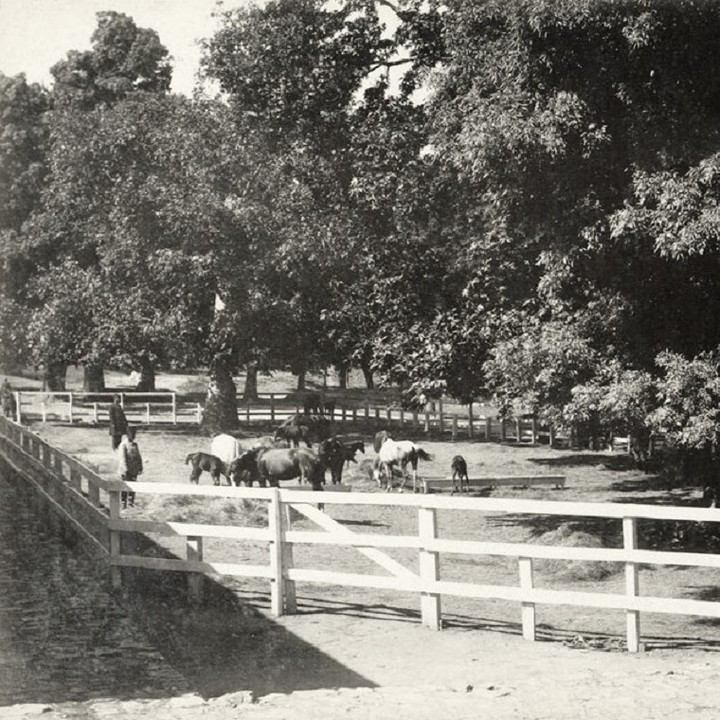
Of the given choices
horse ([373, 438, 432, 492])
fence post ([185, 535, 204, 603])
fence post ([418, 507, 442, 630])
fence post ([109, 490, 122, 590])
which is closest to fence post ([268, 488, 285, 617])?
fence post ([185, 535, 204, 603])

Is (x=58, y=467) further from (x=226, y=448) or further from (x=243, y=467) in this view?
(x=226, y=448)

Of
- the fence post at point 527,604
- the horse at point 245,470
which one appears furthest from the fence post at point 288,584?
the horse at point 245,470

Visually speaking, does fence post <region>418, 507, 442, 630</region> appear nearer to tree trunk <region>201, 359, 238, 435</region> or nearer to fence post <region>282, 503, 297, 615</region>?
fence post <region>282, 503, 297, 615</region>

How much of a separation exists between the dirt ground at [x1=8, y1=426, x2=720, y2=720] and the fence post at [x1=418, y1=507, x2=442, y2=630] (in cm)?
16

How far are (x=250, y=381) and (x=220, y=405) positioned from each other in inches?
212

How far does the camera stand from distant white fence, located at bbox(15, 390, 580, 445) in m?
37.4

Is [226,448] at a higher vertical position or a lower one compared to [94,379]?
lower

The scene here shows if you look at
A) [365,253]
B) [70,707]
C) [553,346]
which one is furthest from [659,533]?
[70,707]

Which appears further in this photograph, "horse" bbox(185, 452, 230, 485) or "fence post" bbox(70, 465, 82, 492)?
"horse" bbox(185, 452, 230, 485)

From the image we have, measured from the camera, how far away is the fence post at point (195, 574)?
1208 centimetres

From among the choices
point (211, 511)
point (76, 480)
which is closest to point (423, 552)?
point (76, 480)

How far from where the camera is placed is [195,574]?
1216cm

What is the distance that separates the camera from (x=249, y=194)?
33.6 meters

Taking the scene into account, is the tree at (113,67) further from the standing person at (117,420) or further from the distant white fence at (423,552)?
the distant white fence at (423,552)
